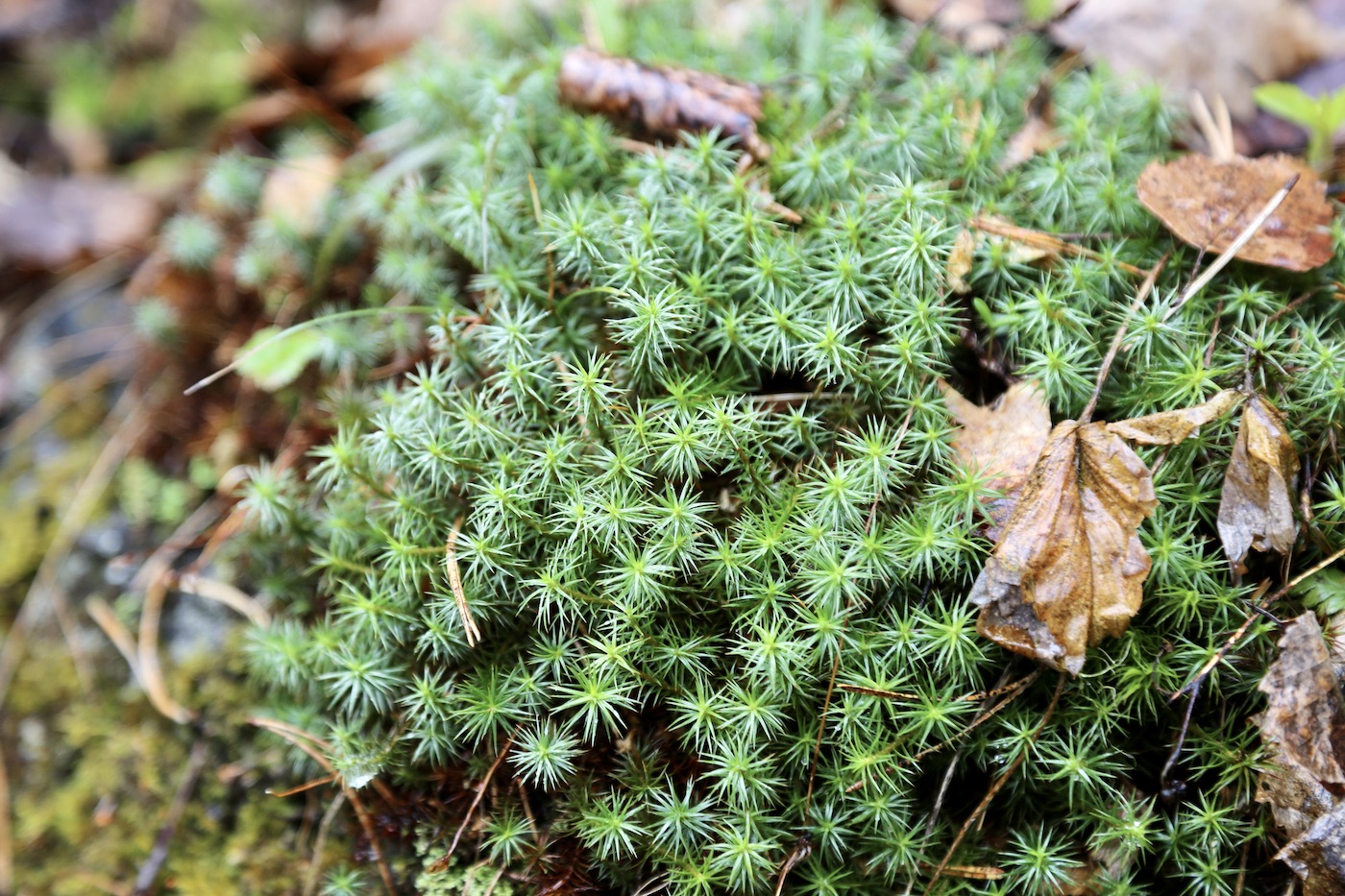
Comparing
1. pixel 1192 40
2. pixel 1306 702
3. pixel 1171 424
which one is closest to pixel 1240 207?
pixel 1171 424

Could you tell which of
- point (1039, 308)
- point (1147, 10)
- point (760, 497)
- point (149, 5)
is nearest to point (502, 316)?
point (760, 497)

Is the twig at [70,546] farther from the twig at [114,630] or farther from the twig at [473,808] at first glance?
the twig at [473,808]

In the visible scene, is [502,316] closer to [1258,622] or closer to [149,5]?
[1258,622]

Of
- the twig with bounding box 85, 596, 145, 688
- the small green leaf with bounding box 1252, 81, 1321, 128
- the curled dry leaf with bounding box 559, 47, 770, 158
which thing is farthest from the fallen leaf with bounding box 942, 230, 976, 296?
the twig with bounding box 85, 596, 145, 688

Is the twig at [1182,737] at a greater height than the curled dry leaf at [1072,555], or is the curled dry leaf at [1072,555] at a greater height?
the curled dry leaf at [1072,555]

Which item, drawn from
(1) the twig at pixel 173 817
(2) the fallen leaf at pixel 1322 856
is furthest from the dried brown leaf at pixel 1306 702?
(1) the twig at pixel 173 817

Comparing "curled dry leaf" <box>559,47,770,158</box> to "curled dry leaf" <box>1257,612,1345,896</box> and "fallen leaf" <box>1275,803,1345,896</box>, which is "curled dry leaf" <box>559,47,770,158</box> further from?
"fallen leaf" <box>1275,803,1345,896</box>

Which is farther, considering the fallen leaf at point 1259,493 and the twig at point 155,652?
the twig at point 155,652
